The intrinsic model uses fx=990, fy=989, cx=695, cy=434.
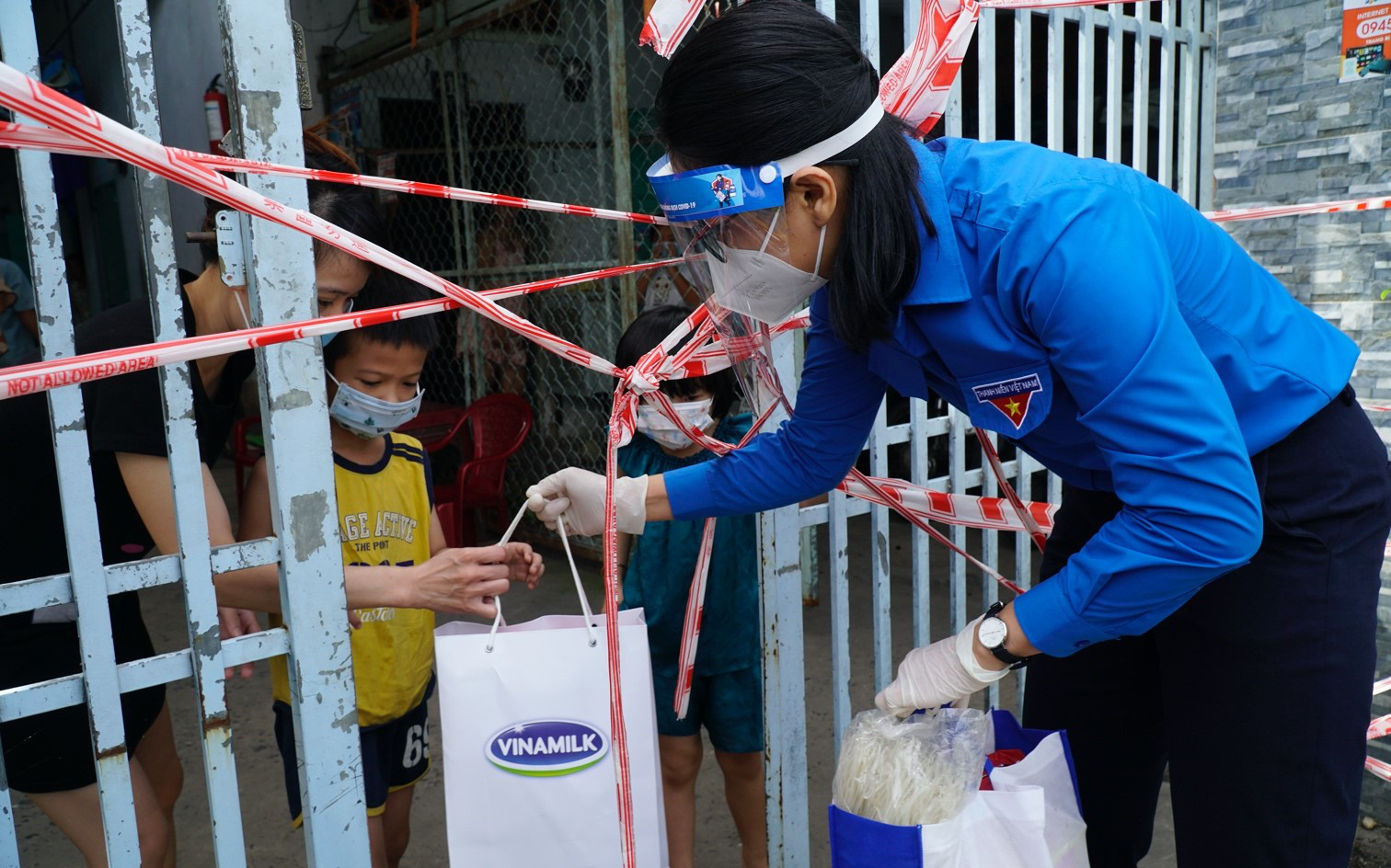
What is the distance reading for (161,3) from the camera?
6141mm

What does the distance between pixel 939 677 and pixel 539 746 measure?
534 mm

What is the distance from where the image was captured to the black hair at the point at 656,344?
2.25 metres

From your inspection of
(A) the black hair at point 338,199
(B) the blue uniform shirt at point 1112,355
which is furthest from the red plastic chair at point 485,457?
(B) the blue uniform shirt at point 1112,355

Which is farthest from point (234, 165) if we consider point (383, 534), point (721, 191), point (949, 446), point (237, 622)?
point (949, 446)

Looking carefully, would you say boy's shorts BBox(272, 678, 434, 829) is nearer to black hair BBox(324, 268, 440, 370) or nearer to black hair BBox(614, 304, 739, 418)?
black hair BBox(324, 268, 440, 370)

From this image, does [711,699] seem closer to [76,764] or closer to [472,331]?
[76,764]

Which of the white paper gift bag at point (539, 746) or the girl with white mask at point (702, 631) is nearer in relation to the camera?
the white paper gift bag at point (539, 746)

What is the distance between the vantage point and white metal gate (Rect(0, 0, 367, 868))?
117cm

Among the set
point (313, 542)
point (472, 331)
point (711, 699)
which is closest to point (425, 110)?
point (472, 331)

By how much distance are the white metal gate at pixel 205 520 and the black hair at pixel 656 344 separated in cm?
102

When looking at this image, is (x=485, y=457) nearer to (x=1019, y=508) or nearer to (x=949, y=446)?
(x=949, y=446)

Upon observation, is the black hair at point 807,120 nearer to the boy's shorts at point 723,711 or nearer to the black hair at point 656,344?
the black hair at point 656,344

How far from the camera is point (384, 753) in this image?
2025 millimetres

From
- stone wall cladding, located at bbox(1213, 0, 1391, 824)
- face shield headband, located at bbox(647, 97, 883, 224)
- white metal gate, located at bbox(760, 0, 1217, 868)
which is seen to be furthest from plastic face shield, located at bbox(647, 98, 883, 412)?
stone wall cladding, located at bbox(1213, 0, 1391, 824)
